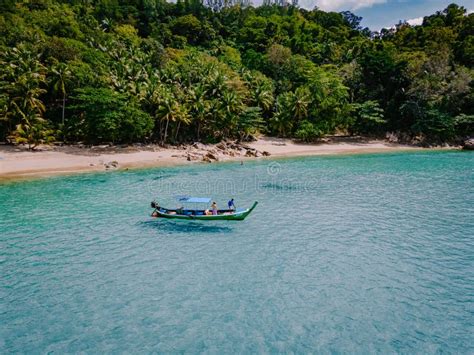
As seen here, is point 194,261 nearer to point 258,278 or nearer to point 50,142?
point 258,278

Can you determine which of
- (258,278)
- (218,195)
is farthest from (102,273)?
(218,195)

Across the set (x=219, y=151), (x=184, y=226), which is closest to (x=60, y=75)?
(x=219, y=151)

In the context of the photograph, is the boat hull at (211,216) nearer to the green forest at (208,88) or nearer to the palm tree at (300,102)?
the green forest at (208,88)

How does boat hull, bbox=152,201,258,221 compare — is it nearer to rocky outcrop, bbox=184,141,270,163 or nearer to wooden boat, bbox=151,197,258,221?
wooden boat, bbox=151,197,258,221

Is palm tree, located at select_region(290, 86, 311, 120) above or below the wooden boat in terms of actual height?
above

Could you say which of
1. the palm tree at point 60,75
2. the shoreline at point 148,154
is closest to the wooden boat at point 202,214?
the shoreline at point 148,154

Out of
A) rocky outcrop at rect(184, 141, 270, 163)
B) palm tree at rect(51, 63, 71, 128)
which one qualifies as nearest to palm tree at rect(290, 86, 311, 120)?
rocky outcrop at rect(184, 141, 270, 163)
